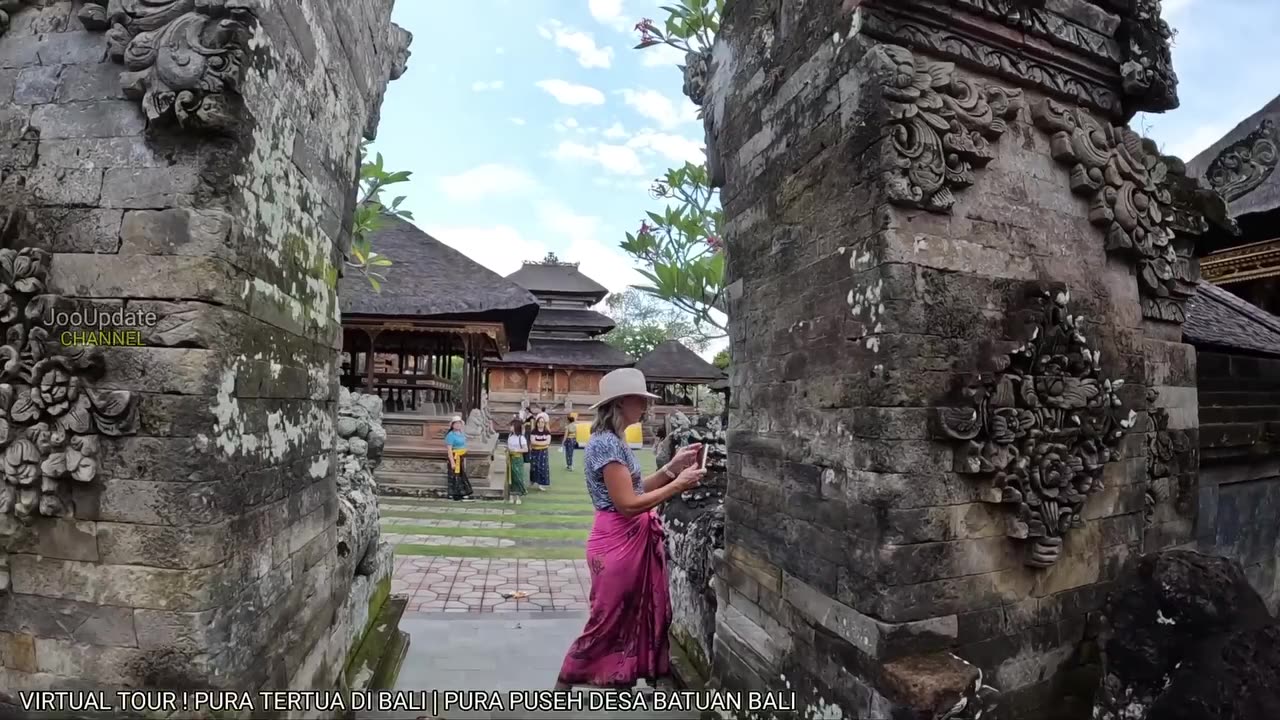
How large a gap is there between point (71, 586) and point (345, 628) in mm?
1629

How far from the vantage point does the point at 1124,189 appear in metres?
3.13

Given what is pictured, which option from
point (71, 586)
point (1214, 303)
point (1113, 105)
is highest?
point (1113, 105)

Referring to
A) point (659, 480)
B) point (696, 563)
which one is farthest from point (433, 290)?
point (659, 480)

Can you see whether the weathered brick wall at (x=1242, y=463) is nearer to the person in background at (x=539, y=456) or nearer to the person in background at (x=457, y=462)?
the person in background at (x=457, y=462)

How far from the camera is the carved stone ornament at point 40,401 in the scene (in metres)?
2.18

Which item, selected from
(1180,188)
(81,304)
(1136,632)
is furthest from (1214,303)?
(81,304)

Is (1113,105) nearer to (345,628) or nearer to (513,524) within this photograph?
(345,628)

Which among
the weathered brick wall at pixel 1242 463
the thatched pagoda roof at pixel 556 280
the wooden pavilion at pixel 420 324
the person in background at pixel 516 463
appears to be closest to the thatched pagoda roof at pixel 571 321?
the thatched pagoda roof at pixel 556 280

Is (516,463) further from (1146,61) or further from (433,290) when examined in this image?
(1146,61)

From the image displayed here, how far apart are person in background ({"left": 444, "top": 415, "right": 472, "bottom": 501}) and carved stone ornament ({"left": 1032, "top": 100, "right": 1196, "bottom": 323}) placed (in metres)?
10.8

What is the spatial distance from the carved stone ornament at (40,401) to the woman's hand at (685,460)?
7.62 ft

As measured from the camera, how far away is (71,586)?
2240 mm

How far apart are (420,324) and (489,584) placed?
23.8 ft
